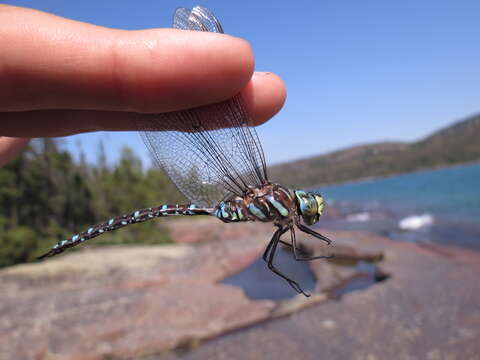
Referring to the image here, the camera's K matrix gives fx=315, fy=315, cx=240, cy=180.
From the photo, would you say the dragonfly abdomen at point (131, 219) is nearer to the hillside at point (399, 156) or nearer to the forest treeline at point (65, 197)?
the forest treeline at point (65, 197)

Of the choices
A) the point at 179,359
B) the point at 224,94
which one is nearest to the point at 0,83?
the point at 224,94

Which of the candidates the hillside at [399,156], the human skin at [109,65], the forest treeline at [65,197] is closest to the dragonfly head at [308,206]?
the human skin at [109,65]

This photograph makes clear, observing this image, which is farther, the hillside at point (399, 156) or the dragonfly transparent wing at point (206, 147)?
the hillside at point (399, 156)

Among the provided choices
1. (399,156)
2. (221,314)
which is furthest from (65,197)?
(399,156)

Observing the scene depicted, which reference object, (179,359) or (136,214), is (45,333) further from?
(136,214)

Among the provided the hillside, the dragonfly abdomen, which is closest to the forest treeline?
the dragonfly abdomen

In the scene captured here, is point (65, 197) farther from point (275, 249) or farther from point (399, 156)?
point (399, 156)
